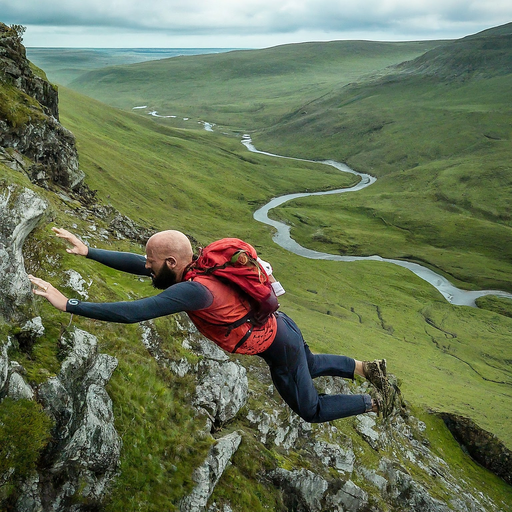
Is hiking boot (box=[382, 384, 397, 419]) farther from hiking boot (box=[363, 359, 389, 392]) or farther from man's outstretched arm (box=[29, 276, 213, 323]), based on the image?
man's outstretched arm (box=[29, 276, 213, 323])

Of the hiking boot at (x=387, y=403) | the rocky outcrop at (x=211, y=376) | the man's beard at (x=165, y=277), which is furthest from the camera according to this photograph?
the rocky outcrop at (x=211, y=376)

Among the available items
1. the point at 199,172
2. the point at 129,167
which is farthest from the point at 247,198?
the point at 129,167

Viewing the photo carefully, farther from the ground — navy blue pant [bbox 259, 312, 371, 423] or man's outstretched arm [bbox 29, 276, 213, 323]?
man's outstretched arm [bbox 29, 276, 213, 323]

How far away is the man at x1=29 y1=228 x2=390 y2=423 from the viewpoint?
7059mm

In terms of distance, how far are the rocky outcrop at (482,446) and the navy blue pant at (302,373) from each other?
2673 cm

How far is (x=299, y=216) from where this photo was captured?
550 ft

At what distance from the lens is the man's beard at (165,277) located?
7.79 m

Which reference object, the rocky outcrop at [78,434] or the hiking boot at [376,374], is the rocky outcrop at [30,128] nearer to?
the rocky outcrop at [78,434]

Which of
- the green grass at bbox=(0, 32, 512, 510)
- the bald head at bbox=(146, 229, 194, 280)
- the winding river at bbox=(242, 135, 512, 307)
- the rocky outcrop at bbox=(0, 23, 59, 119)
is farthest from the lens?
the winding river at bbox=(242, 135, 512, 307)

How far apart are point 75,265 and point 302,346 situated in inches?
364

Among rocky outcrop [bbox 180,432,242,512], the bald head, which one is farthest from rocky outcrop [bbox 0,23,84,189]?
the bald head

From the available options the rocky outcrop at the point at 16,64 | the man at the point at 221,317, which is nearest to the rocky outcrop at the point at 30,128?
the rocky outcrop at the point at 16,64

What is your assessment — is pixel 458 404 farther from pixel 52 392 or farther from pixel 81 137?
pixel 81 137

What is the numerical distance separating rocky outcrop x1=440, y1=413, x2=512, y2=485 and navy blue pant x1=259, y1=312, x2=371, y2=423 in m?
26.7
